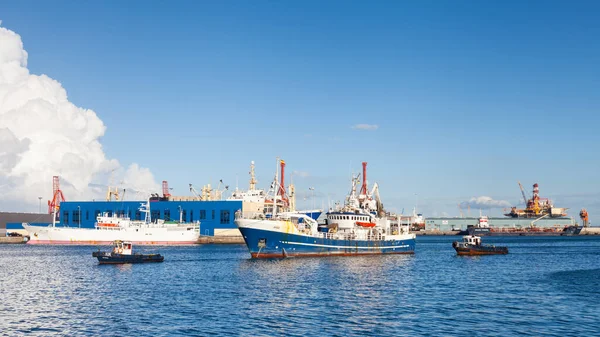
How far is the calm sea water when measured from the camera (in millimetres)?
40281

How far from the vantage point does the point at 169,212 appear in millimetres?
186250

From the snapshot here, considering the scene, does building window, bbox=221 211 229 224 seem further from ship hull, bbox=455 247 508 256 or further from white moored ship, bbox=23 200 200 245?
ship hull, bbox=455 247 508 256

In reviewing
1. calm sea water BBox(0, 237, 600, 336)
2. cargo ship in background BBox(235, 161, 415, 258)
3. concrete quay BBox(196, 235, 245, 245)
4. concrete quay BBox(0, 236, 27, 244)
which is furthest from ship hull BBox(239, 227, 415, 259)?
concrete quay BBox(0, 236, 27, 244)

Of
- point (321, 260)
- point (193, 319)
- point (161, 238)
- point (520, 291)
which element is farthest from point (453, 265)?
point (161, 238)

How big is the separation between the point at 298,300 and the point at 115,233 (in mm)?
115781

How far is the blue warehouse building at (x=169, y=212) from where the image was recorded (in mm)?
177750

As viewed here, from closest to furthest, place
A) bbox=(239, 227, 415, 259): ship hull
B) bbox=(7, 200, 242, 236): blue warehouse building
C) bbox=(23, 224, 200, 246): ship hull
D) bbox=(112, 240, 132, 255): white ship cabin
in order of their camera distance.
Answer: bbox=(112, 240, 132, 255): white ship cabin < bbox=(239, 227, 415, 259): ship hull < bbox=(23, 224, 200, 246): ship hull < bbox=(7, 200, 242, 236): blue warehouse building

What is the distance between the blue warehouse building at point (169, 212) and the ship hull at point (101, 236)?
13.3 m

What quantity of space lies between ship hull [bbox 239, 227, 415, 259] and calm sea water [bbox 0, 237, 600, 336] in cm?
912

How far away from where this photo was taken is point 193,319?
4322 centimetres

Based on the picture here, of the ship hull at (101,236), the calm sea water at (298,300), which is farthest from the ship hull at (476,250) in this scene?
the ship hull at (101,236)

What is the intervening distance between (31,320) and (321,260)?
56318mm

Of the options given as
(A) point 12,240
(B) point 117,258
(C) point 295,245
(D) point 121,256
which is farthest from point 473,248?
(A) point 12,240

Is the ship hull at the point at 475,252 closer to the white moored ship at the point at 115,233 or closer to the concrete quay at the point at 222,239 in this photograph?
the concrete quay at the point at 222,239
